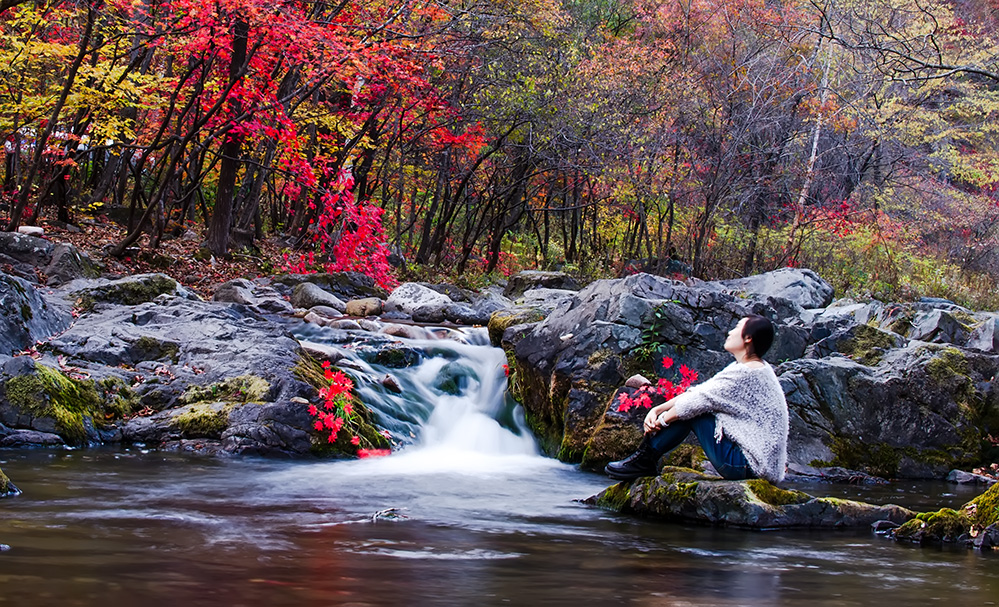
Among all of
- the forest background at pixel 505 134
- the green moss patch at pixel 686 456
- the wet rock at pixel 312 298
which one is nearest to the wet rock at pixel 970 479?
the green moss patch at pixel 686 456

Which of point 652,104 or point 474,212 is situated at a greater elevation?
point 652,104

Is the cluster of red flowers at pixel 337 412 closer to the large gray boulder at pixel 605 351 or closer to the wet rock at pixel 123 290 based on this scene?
the large gray boulder at pixel 605 351

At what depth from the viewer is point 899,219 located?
74.7ft

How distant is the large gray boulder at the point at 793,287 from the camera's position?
16.5 meters

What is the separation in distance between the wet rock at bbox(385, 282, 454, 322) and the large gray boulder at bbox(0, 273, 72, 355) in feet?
20.8

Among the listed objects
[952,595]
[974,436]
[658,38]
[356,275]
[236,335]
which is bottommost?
[952,595]

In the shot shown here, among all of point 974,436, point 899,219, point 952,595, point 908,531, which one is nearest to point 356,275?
point 974,436

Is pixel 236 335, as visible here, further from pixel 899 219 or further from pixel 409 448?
pixel 899 219

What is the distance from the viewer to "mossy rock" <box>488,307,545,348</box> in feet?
35.0

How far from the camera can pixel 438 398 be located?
9.72 meters

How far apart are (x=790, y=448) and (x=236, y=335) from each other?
607 centimetres

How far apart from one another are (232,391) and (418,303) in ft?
21.5

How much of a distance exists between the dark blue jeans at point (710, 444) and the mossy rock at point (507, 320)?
17.1 feet

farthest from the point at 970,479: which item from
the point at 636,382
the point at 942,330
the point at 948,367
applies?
the point at 942,330
